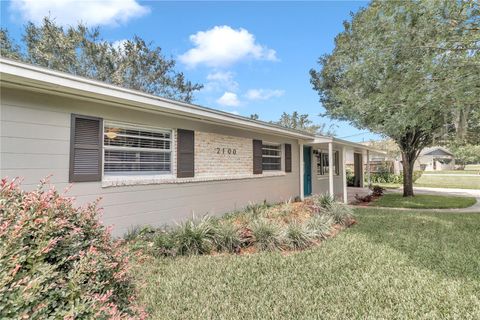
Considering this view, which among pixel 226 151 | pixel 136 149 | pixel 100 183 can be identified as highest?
pixel 226 151

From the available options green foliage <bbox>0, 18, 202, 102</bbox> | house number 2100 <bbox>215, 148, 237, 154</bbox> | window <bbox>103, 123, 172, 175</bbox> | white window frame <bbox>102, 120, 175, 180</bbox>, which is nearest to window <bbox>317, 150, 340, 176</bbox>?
house number 2100 <bbox>215, 148, 237, 154</bbox>

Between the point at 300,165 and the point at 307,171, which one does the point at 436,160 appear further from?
the point at 300,165

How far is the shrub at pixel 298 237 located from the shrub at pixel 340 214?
215 centimetres

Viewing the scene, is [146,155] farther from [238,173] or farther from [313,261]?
[313,261]


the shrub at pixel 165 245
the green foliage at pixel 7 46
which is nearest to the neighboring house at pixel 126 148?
the shrub at pixel 165 245

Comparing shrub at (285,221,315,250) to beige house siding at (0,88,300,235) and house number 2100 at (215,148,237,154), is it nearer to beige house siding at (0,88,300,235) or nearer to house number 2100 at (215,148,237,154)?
beige house siding at (0,88,300,235)

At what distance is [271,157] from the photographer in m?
11.3

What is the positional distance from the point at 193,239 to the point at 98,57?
18.5 metres

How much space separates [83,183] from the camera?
5176 millimetres

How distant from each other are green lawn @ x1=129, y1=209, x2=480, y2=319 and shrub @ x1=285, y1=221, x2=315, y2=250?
278 millimetres

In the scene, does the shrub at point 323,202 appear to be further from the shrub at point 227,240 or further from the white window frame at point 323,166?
the white window frame at point 323,166

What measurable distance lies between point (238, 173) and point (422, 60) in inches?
229

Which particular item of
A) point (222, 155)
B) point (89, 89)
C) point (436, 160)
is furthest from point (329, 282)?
point (436, 160)

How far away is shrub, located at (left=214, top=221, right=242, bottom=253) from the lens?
17.6 feet
